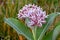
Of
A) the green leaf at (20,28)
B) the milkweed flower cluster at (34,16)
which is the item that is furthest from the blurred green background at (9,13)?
the milkweed flower cluster at (34,16)

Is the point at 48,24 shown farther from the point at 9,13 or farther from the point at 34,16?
the point at 9,13

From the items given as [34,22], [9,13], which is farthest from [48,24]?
[9,13]

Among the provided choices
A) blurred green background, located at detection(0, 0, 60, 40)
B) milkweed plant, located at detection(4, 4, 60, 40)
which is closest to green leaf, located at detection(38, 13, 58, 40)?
milkweed plant, located at detection(4, 4, 60, 40)

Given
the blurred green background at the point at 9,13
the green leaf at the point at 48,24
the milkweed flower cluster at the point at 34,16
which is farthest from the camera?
the blurred green background at the point at 9,13

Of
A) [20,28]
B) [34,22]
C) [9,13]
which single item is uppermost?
[34,22]

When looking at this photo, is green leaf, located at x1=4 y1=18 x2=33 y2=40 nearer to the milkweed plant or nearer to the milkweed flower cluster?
the milkweed plant

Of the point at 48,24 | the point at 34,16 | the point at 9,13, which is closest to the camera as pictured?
the point at 34,16

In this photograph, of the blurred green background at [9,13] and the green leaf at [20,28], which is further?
the blurred green background at [9,13]

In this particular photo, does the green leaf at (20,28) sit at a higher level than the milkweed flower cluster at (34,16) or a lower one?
lower

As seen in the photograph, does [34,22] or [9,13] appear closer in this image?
[34,22]

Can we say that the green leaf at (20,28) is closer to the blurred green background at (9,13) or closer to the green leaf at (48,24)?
the green leaf at (48,24)

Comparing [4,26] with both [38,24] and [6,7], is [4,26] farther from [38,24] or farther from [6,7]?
[38,24]
